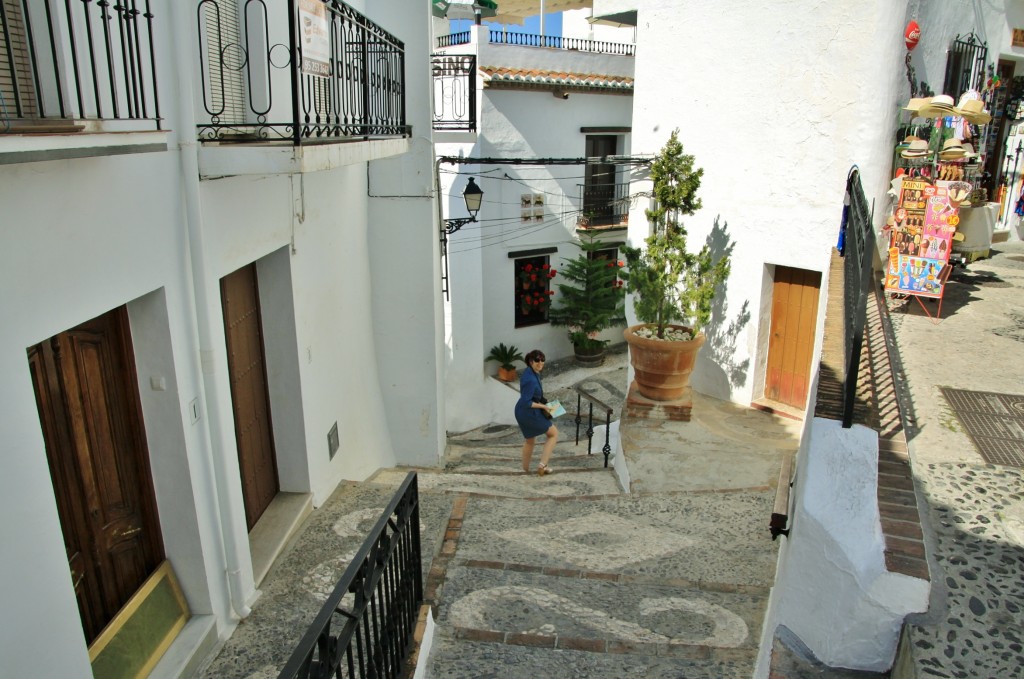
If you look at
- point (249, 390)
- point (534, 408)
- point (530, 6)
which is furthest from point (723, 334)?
point (530, 6)

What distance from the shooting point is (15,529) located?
8.70 ft

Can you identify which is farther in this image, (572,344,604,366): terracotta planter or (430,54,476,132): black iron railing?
(572,344,604,366): terracotta planter

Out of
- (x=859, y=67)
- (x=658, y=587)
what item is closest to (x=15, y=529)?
(x=658, y=587)

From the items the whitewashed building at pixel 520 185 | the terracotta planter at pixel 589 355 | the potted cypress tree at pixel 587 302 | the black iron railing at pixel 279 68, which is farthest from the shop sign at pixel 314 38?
the terracotta planter at pixel 589 355

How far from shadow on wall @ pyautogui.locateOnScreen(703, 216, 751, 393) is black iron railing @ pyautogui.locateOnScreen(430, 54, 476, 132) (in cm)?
384

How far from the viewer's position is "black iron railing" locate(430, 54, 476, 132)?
10352mm

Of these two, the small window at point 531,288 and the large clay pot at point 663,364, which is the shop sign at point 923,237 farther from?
the small window at point 531,288

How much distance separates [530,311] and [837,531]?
542 inches

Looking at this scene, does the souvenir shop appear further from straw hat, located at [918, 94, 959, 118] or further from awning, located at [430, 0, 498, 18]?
awning, located at [430, 0, 498, 18]

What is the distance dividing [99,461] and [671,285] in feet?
23.1

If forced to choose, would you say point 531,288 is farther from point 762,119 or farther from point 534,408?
point 534,408

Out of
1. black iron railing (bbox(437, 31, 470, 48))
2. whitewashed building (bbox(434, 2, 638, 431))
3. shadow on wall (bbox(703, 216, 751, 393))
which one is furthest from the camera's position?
black iron railing (bbox(437, 31, 470, 48))

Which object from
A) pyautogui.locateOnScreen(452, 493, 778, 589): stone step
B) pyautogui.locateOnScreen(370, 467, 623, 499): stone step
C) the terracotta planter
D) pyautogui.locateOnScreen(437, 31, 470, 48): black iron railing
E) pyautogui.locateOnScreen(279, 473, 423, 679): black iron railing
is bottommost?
the terracotta planter

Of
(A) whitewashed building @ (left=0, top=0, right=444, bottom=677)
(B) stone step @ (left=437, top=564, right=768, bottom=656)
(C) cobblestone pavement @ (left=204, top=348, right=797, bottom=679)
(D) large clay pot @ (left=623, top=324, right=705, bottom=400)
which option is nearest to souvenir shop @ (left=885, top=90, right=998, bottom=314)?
(C) cobblestone pavement @ (left=204, top=348, right=797, bottom=679)
